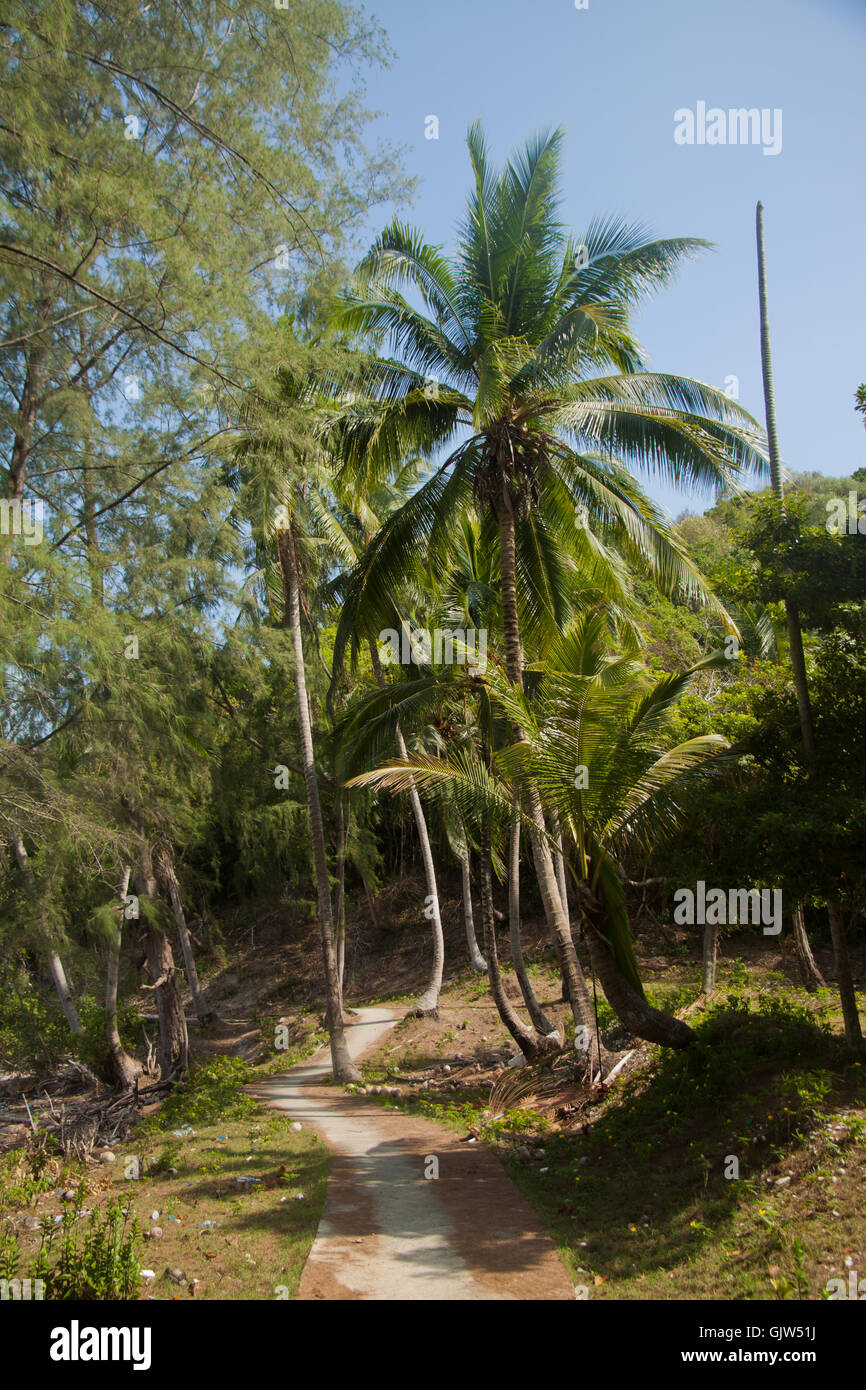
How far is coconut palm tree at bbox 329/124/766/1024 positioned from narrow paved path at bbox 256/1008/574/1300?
2.76 m

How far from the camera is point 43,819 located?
9562 millimetres

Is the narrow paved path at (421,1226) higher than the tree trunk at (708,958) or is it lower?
lower

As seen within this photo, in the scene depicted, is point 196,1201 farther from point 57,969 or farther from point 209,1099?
point 57,969

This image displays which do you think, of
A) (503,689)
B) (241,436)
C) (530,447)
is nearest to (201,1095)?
(503,689)

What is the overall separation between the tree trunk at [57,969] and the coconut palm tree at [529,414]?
519 centimetres

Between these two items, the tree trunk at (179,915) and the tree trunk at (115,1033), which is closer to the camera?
the tree trunk at (115,1033)

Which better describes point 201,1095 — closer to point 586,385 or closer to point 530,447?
point 530,447

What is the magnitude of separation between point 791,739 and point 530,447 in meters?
5.47

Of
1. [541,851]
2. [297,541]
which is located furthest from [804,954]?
[297,541]

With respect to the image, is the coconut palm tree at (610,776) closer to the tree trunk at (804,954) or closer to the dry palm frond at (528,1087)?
the dry palm frond at (528,1087)

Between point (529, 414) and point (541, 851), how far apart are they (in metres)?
5.79

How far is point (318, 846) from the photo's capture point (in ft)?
54.7

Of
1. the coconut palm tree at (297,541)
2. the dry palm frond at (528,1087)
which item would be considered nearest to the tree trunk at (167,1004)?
the coconut palm tree at (297,541)

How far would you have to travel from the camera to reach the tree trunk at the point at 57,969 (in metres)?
11.3
